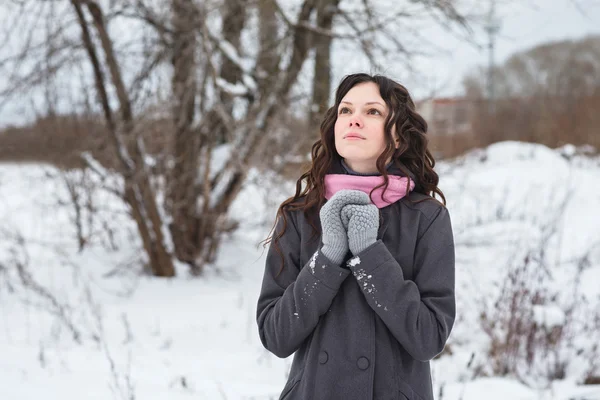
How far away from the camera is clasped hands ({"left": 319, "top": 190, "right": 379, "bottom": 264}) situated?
1499mm

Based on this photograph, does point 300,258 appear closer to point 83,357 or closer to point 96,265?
point 83,357

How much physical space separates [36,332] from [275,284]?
→ 402cm

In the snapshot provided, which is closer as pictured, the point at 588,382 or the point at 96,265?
the point at 588,382

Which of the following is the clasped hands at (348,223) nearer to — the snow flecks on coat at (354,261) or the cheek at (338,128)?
the snow flecks on coat at (354,261)

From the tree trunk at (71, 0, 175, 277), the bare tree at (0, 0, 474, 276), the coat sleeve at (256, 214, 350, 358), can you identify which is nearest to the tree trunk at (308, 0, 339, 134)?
the bare tree at (0, 0, 474, 276)

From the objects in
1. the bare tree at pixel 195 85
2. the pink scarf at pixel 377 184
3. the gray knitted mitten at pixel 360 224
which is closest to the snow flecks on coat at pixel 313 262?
the gray knitted mitten at pixel 360 224

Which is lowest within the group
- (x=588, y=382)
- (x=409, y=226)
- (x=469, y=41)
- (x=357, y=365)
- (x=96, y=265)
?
(x=588, y=382)

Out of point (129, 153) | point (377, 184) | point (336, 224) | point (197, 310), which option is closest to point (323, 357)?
point (336, 224)

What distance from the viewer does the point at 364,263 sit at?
1.50m

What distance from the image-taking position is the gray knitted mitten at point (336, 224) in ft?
4.99

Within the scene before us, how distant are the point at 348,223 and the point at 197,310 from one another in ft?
14.7

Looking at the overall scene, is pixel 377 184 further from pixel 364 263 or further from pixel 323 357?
pixel 323 357

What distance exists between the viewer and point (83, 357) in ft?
14.0

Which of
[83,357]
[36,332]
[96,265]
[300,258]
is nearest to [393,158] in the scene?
[300,258]
